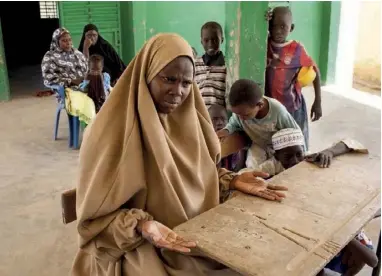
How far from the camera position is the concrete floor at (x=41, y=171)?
3.23 meters

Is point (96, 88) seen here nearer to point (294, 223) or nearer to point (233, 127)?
point (233, 127)

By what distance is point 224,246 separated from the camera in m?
1.54

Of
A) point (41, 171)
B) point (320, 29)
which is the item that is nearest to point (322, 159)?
point (41, 171)

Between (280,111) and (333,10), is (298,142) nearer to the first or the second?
(280,111)

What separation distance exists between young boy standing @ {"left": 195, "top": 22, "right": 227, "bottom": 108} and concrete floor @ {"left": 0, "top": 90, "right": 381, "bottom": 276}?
1.40m

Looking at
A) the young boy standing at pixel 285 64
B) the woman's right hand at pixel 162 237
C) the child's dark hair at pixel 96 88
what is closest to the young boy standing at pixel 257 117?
the woman's right hand at pixel 162 237

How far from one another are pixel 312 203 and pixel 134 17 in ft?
19.5

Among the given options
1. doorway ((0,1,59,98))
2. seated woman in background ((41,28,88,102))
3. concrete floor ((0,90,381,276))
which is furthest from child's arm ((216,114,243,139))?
doorway ((0,1,59,98))

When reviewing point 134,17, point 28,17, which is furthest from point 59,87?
point 28,17

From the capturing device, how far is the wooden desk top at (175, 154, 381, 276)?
4.81ft

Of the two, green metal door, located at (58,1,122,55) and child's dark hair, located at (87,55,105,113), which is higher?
green metal door, located at (58,1,122,55)

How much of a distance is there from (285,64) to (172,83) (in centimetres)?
204

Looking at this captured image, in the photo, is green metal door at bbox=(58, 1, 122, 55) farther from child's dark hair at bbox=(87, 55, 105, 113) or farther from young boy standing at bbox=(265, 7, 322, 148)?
young boy standing at bbox=(265, 7, 322, 148)

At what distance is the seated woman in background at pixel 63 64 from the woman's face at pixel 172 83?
390 centimetres
